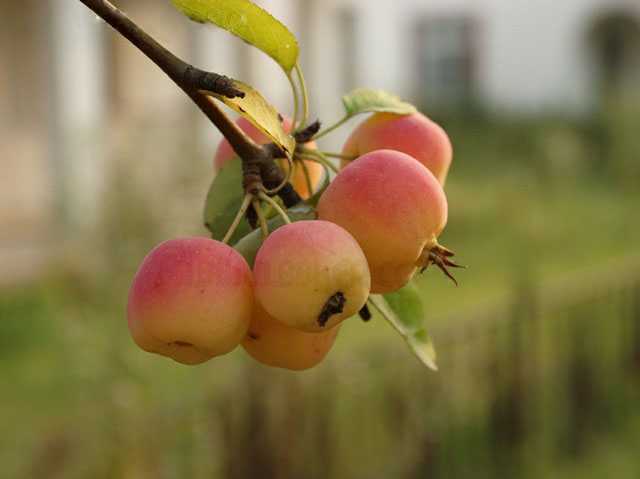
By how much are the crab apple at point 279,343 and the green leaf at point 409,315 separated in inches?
3.1

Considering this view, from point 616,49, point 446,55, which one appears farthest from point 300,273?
point 446,55

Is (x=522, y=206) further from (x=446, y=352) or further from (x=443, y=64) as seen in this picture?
(x=443, y=64)

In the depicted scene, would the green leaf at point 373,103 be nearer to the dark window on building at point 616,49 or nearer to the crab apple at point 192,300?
the crab apple at point 192,300

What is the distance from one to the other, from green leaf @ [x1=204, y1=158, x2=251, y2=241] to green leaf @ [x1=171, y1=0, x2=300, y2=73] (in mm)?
96

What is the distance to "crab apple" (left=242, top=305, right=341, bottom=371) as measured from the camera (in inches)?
25.3

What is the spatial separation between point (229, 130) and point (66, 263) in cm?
527

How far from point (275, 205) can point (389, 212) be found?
0.23 feet

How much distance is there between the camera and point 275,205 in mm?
655

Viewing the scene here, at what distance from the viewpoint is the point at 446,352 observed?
144 inches

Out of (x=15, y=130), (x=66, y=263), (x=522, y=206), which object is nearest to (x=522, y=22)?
(x=522, y=206)

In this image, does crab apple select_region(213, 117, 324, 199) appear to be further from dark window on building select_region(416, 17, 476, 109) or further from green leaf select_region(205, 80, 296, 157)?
dark window on building select_region(416, 17, 476, 109)

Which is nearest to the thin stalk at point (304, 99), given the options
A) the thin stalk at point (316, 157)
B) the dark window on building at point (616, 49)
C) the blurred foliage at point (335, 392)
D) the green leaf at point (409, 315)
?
the thin stalk at point (316, 157)

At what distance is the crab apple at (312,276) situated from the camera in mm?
588

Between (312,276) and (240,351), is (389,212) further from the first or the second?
(240,351)
